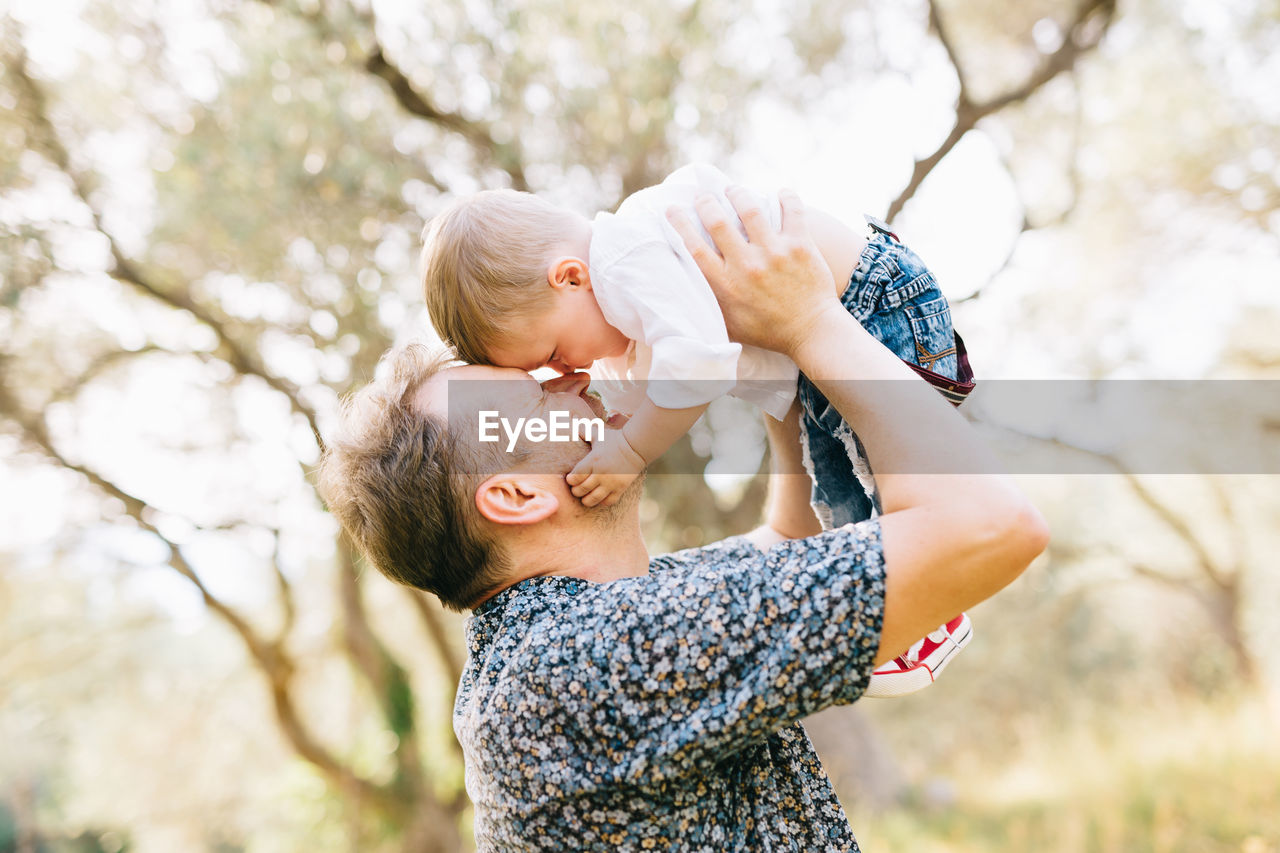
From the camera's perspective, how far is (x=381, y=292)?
17.6 ft

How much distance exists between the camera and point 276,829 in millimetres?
7668

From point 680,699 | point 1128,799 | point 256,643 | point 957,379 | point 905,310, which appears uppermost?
point 905,310

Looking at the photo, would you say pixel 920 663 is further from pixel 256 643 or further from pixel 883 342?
pixel 256 643

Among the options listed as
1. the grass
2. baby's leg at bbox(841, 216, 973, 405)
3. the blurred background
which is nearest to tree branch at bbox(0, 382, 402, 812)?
the blurred background

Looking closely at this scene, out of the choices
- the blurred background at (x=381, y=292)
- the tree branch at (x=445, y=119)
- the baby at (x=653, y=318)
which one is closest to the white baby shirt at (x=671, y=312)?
the baby at (x=653, y=318)

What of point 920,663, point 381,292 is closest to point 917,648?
point 920,663

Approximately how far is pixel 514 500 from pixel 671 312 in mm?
405

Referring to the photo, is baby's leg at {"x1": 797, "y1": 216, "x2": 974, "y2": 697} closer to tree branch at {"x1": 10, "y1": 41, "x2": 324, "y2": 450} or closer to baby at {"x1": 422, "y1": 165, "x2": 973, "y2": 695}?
baby at {"x1": 422, "y1": 165, "x2": 973, "y2": 695}

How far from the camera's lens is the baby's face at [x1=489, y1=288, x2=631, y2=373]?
5.27ft

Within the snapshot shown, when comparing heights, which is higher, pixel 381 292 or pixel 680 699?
pixel 680 699

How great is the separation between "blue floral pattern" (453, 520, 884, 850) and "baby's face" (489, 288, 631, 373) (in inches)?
21.9

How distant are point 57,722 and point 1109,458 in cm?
974

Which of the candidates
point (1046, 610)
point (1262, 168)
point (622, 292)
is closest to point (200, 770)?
point (622, 292)

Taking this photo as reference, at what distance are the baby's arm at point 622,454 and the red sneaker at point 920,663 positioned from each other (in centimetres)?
48
